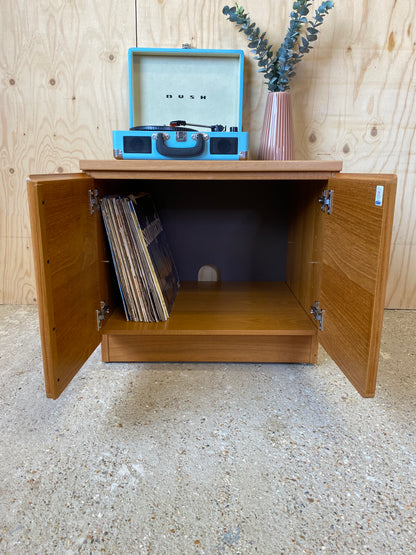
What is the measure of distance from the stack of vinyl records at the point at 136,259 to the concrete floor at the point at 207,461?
17 cm

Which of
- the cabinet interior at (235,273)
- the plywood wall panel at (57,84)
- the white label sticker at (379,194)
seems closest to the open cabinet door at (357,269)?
the white label sticker at (379,194)

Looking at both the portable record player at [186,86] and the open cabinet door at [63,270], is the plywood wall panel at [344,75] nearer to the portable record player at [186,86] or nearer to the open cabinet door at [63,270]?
the portable record player at [186,86]

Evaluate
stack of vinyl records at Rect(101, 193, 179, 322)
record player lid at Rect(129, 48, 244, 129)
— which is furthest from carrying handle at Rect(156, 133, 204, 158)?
record player lid at Rect(129, 48, 244, 129)

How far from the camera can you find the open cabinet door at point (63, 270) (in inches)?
28.2

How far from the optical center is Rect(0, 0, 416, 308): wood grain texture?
1.41 metres

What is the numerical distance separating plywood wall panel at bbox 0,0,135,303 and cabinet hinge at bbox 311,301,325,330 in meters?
0.94

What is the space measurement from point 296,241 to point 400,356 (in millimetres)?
475

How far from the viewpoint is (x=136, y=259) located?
115cm

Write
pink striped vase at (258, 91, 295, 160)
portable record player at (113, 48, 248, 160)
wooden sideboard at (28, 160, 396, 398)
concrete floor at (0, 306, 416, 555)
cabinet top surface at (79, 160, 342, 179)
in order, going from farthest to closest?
1. portable record player at (113, 48, 248, 160)
2. pink striped vase at (258, 91, 295, 160)
3. cabinet top surface at (79, 160, 342, 179)
4. wooden sideboard at (28, 160, 396, 398)
5. concrete floor at (0, 306, 416, 555)

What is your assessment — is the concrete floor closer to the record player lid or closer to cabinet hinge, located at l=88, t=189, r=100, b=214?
cabinet hinge, located at l=88, t=189, r=100, b=214

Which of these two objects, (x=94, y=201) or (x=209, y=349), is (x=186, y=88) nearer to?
(x=94, y=201)

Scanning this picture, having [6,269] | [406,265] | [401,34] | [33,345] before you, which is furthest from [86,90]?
[406,265]

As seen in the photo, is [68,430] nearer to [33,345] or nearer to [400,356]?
[33,345]

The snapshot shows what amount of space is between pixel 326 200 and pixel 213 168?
0.29m
